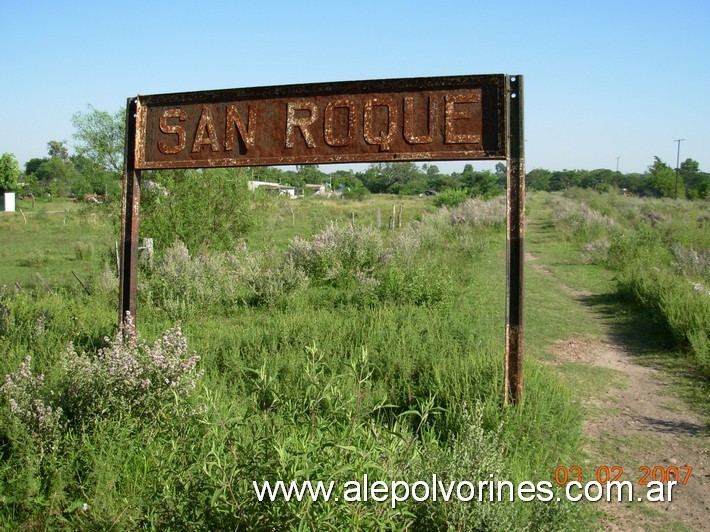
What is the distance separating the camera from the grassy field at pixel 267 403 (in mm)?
2988

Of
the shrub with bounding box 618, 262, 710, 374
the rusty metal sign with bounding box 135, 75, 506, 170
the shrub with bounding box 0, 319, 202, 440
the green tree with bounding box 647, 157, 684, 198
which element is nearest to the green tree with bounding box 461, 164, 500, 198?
the green tree with bounding box 647, 157, 684, 198

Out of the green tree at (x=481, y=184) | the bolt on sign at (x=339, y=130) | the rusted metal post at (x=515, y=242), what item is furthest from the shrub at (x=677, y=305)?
the green tree at (x=481, y=184)

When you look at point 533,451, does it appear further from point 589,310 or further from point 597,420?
point 589,310

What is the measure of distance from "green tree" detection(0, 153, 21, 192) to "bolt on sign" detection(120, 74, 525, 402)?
6202cm

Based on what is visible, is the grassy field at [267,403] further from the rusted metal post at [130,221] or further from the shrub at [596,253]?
the shrub at [596,253]

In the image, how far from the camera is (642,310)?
957cm

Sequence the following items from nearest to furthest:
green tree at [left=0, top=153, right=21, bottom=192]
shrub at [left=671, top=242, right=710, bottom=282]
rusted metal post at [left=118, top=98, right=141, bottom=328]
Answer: rusted metal post at [left=118, top=98, right=141, bottom=328], shrub at [left=671, top=242, right=710, bottom=282], green tree at [left=0, top=153, right=21, bottom=192]

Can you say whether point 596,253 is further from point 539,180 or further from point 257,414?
point 539,180

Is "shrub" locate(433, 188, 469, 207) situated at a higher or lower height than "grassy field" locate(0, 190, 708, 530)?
higher

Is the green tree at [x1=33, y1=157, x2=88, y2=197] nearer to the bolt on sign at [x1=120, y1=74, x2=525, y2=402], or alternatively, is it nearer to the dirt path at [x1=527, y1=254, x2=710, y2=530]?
the bolt on sign at [x1=120, y1=74, x2=525, y2=402]

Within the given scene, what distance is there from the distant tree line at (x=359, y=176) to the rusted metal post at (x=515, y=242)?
212 inches

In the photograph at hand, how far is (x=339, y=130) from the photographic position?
17.8 ft

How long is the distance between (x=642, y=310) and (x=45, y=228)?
2971 cm
